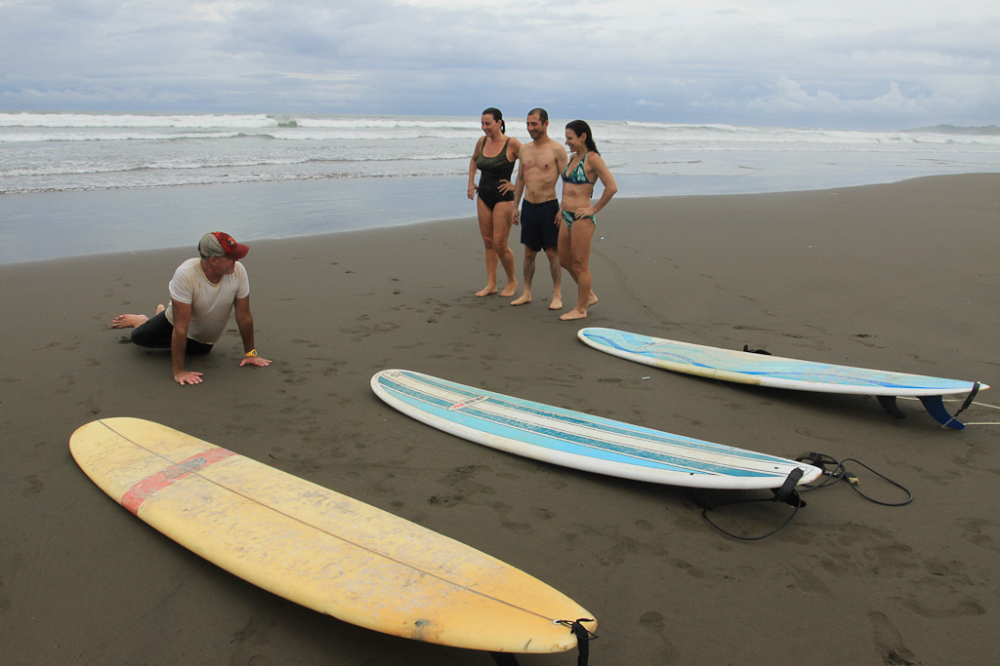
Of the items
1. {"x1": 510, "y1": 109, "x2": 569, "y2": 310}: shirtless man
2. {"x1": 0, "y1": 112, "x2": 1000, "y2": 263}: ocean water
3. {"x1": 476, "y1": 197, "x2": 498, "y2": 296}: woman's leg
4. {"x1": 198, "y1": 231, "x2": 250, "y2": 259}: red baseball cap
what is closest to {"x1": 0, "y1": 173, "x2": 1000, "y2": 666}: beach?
{"x1": 476, "y1": 197, "x2": 498, "y2": 296}: woman's leg

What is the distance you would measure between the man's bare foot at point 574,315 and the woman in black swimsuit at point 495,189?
782mm

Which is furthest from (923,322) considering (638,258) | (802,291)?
(638,258)

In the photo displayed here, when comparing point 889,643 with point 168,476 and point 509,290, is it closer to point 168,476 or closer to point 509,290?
point 168,476

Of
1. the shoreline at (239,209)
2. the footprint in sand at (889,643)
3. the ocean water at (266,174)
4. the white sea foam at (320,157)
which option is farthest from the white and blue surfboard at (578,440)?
the white sea foam at (320,157)

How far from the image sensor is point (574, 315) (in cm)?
559

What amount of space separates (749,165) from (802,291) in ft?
51.7

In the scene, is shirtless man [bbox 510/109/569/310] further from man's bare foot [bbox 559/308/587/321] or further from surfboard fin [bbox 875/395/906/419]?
surfboard fin [bbox 875/395/906/419]

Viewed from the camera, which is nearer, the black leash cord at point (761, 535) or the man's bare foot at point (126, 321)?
the black leash cord at point (761, 535)

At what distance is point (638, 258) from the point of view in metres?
7.73

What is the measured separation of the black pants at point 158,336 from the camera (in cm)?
428

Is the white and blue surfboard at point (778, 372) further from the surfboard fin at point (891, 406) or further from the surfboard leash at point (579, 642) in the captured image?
the surfboard leash at point (579, 642)

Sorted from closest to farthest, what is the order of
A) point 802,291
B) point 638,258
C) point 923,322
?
point 923,322
point 802,291
point 638,258

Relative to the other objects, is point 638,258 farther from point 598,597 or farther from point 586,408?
point 598,597

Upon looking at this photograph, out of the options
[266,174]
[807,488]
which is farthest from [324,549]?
[266,174]
